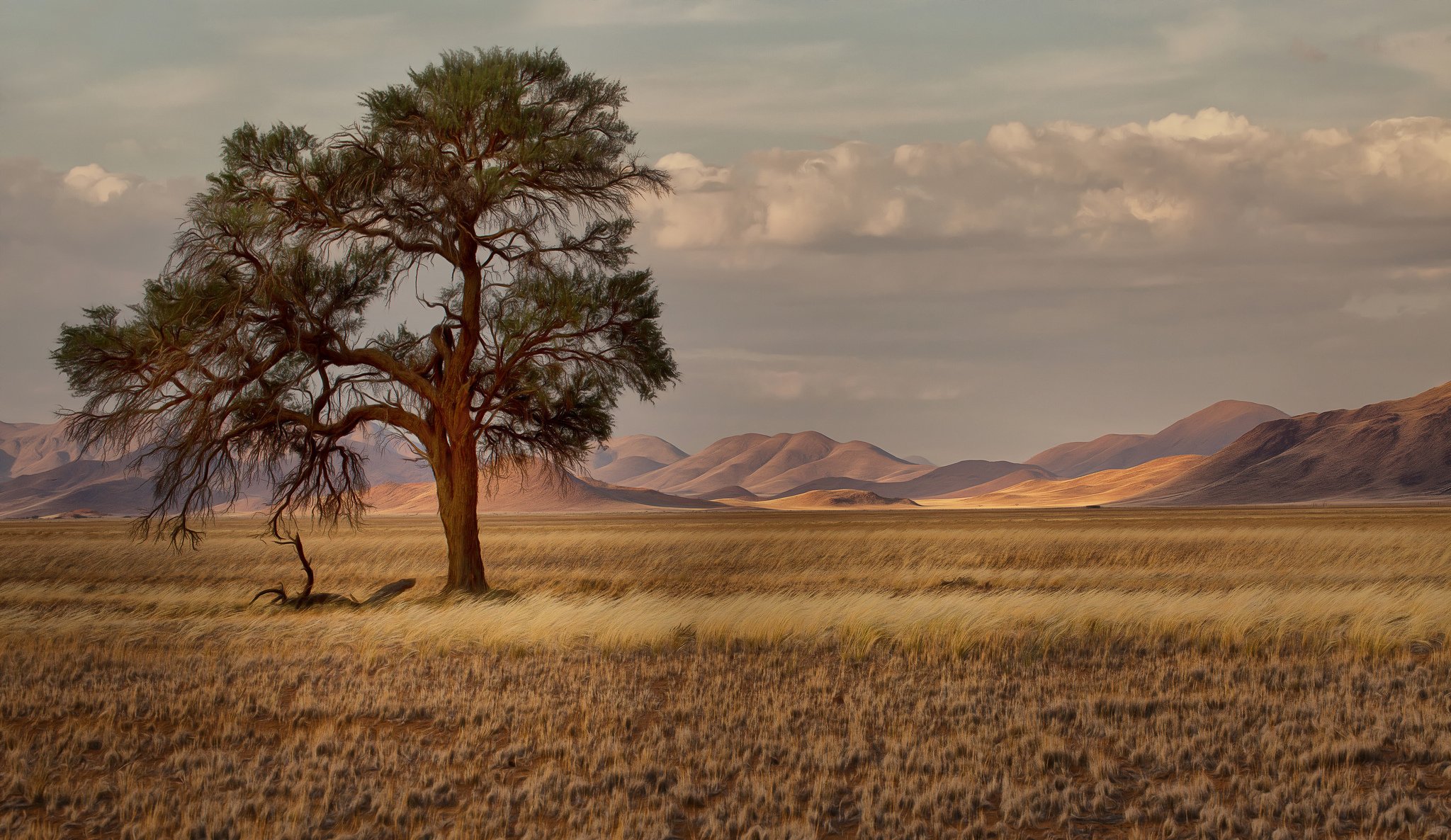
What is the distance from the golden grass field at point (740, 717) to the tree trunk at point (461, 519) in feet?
5.96

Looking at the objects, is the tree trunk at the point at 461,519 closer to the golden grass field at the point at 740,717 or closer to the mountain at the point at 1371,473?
the golden grass field at the point at 740,717

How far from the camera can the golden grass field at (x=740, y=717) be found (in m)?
8.83

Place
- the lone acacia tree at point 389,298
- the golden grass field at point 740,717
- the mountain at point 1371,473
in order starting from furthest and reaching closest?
the mountain at point 1371,473 < the lone acacia tree at point 389,298 < the golden grass field at point 740,717

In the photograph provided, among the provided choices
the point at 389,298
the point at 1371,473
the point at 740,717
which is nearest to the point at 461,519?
the point at 389,298

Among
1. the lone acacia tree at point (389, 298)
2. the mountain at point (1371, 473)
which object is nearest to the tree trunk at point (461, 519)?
the lone acacia tree at point (389, 298)

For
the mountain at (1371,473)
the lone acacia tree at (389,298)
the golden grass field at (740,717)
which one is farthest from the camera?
the mountain at (1371,473)

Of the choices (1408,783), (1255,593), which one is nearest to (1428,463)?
(1255,593)

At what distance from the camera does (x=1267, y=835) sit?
8.18 meters

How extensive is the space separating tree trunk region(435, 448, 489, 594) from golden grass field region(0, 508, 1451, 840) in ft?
5.96

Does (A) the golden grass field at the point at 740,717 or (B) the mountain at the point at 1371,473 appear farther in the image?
(B) the mountain at the point at 1371,473

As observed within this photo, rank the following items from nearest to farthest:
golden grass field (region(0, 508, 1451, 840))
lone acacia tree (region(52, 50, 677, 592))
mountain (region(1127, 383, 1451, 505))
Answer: golden grass field (region(0, 508, 1451, 840)) → lone acacia tree (region(52, 50, 677, 592)) → mountain (region(1127, 383, 1451, 505))

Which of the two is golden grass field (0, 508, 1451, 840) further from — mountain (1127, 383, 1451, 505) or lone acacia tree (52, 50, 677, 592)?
mountain (1127, 383, 1451, 505)

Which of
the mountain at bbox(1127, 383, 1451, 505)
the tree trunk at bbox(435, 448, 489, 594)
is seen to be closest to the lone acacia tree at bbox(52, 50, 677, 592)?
the tree trunk at bbox(435, 448, 489, 594)

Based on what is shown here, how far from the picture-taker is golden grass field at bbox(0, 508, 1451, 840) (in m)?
8.83
